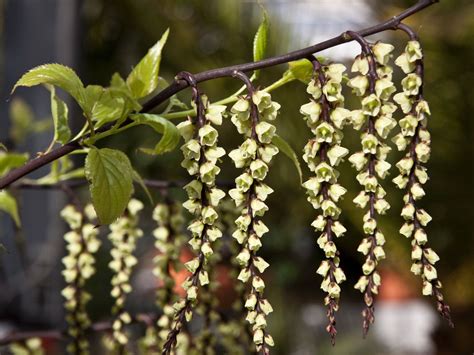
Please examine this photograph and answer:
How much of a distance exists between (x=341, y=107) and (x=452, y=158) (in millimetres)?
2090

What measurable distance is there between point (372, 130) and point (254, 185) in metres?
0.08

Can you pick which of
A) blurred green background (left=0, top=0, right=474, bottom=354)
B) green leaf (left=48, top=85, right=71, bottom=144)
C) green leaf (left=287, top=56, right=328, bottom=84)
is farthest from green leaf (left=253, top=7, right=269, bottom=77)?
blurred green background (left=0, top=0, right=474, bottom=354)

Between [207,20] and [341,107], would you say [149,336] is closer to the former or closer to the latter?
[341,107]

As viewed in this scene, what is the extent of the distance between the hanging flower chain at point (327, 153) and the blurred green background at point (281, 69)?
1676mm

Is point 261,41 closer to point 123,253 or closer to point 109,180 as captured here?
point 109,180

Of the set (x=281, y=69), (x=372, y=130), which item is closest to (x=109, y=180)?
(x=372, y=130)

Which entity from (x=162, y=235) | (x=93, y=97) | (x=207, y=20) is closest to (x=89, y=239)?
(x=162, y=235)

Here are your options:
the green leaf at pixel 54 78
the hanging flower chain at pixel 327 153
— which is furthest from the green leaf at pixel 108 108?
the hanging flower chain at pixel 327 153

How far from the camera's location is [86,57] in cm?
284

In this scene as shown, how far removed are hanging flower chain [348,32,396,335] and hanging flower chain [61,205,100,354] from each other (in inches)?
11.6

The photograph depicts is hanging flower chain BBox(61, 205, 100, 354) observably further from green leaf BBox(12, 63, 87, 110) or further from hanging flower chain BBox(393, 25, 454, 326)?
hanging flower chain BBox(393, 25, 454, 326)

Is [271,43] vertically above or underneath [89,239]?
above

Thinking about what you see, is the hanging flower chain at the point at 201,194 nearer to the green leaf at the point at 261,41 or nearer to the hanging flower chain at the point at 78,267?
the green leaf at the point at 261,41

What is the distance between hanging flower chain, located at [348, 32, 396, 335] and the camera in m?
0.45
